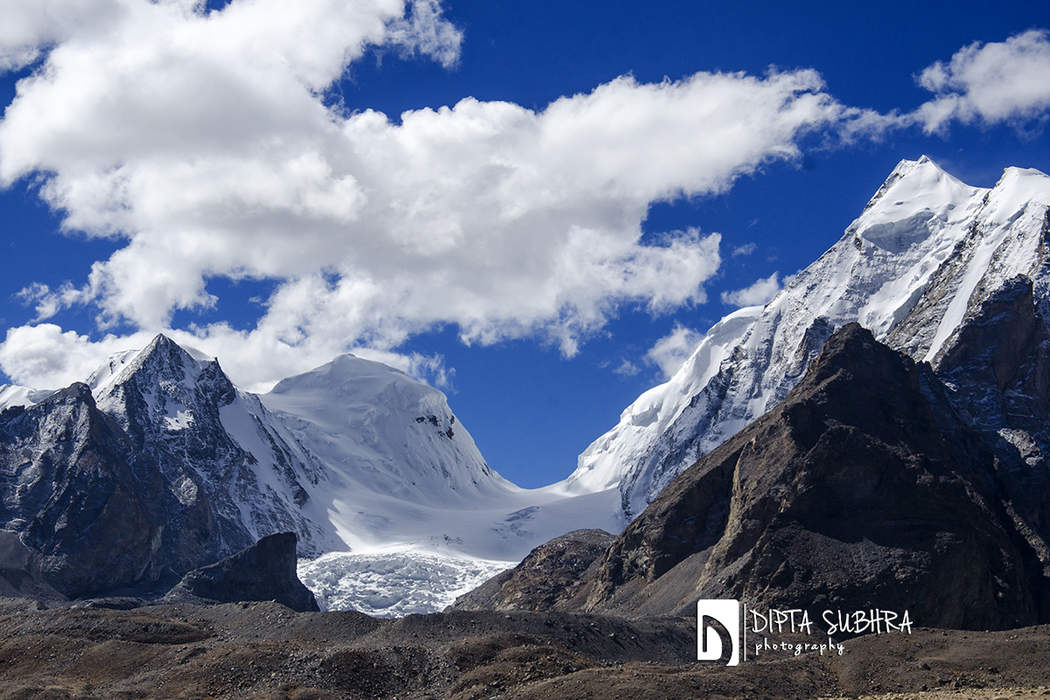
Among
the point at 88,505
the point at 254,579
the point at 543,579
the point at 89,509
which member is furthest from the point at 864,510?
the point at 88,505

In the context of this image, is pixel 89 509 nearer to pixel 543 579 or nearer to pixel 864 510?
pixel 543 579

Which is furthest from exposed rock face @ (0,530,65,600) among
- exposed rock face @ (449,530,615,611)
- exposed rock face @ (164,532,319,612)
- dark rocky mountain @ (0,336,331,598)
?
exposed rock face @ (449,530,615,611)

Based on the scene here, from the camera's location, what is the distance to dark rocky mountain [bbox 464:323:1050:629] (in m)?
103

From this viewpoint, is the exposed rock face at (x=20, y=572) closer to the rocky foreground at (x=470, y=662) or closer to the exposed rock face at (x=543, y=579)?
the exposed rock face at (x=543, y=579)

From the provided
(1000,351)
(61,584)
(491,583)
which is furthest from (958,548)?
(61,584)

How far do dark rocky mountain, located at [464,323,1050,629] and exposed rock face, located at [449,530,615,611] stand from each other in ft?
5.87

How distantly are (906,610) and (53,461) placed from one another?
12748cm

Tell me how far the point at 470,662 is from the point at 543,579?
77885mm

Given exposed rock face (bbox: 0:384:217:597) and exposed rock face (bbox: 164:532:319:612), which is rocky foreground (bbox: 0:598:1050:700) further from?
exposed rock face (bbox: 0:384:217:597)

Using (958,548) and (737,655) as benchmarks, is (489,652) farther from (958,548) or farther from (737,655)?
(958,548)

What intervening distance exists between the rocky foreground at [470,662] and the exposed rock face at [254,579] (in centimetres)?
6117

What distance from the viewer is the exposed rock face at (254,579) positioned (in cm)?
15388

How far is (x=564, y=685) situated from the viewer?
66938mm

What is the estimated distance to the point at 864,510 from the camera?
358 ft
